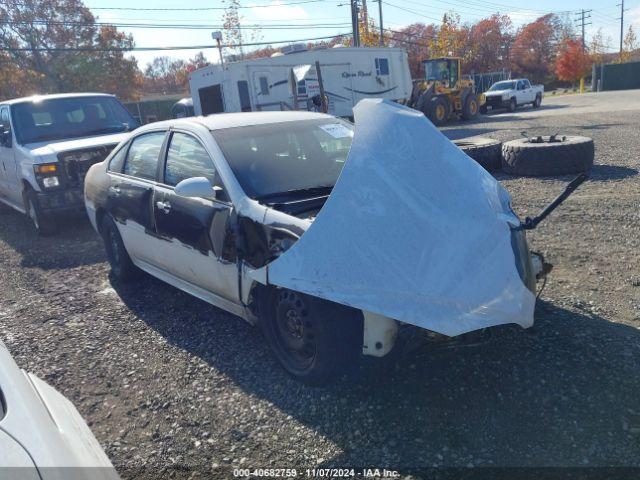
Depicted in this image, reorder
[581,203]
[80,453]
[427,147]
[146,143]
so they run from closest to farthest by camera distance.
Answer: [80,453]
[427,147]
[146,143]
[581,203]

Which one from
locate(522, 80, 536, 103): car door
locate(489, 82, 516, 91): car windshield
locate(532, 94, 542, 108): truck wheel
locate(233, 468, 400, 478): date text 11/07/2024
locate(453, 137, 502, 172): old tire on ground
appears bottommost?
locate(532, 94, 542, 108): truck wheel

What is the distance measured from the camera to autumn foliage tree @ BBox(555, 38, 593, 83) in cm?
5825

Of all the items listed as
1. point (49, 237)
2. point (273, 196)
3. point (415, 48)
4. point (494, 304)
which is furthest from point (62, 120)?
point (415, 48)

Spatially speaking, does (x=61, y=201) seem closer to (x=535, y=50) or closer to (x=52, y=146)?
(x=52, y=146)

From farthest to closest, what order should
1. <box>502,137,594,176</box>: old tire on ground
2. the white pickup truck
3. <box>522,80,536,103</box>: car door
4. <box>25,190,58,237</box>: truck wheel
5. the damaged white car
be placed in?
<box>522,80,536,103</box>: car door, the white pickup truck, <box>502,137,594,176</box>: old tire on ground, <box>25,190,58,237</box>: truck wheel, the damaged white car

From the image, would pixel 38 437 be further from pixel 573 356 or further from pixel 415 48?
pixel 415 48

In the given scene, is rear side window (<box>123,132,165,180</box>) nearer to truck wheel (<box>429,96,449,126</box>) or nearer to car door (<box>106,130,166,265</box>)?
car door (<box>106,130,166,265</box>)

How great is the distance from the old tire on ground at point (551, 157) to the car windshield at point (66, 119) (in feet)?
19.6

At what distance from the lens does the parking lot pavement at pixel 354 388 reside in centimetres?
277

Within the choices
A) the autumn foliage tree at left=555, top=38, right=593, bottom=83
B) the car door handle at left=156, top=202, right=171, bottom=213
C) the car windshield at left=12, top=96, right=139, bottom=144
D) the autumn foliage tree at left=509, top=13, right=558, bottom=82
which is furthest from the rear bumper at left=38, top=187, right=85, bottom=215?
the autumn foliage tree at left=509, top=13, right=558, bottom=82

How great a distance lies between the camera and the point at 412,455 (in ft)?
8.92

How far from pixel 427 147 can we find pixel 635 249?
3.05 m

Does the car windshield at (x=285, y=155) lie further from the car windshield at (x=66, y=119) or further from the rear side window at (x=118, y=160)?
the car windshield at (x=66, y=119)

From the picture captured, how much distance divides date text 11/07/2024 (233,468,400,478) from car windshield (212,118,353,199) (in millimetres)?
1680
